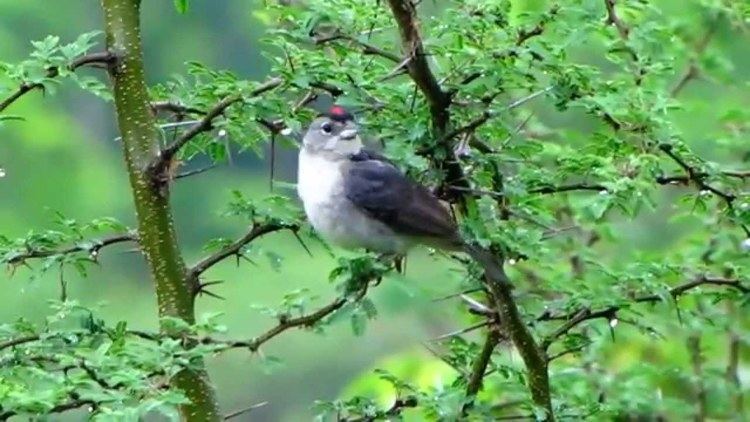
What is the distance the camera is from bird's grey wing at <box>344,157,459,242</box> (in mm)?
3762

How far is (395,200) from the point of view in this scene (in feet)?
12.8

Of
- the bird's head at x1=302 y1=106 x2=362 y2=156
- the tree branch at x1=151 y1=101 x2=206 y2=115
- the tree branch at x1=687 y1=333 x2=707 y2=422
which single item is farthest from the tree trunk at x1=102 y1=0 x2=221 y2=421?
the tree branch at x1=687 y1=333 x2=707 y2=422

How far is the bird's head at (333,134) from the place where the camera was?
4.05 metres

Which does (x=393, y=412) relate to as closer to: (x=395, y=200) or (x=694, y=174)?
(x=395, y=200)

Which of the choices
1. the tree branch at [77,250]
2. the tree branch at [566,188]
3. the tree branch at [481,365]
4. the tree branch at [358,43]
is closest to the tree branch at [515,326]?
the tree branch at [481,365]

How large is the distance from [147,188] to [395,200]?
619 mm

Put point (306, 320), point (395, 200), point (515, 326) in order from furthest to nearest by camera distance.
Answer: point (395, 200) → point (515, 326) → point (306, 320)

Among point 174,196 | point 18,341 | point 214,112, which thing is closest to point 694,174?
point 214,112

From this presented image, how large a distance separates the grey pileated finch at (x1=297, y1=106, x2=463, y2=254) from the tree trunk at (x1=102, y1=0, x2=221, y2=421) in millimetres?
446

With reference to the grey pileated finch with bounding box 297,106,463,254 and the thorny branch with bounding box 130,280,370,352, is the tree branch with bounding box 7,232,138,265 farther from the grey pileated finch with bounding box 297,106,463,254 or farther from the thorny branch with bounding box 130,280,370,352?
the grey pileated finch with bounding box 297,106,463,254

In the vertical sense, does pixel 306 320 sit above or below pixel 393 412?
above

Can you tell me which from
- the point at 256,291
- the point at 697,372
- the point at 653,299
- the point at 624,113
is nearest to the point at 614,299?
the point at 653,299

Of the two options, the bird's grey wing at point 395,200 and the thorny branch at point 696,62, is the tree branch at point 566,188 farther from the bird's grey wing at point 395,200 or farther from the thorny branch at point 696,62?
the thorny branch at point 696,62

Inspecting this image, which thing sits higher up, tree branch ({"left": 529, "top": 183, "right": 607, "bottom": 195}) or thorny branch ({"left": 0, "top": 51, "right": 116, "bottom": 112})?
thorny branch ({"left": 0, "top": 51, "right": 116, "bottom": 112})
